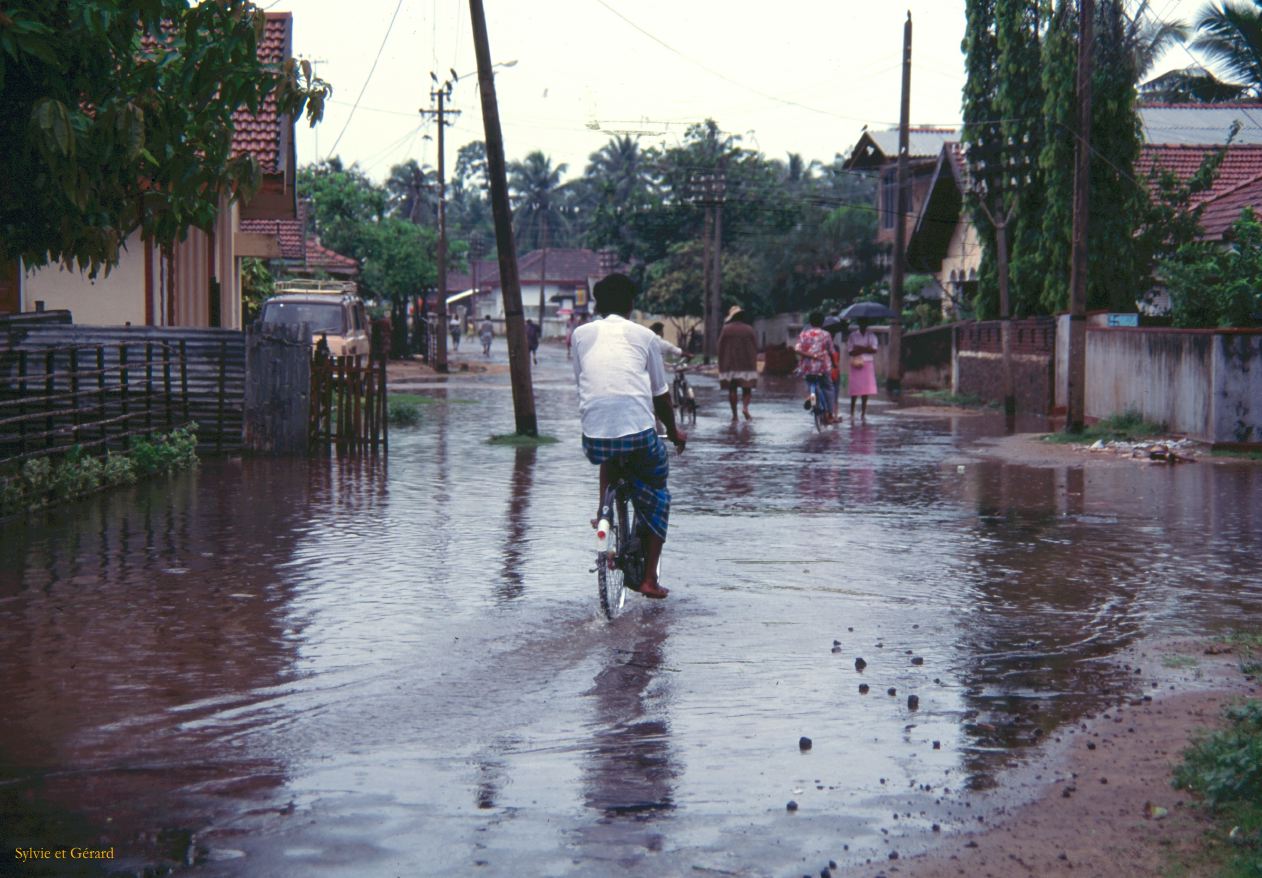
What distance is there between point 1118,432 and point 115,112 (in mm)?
17370

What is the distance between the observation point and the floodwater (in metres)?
5.30

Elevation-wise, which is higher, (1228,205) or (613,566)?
(1228,205)

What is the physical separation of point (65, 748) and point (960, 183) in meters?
37.6

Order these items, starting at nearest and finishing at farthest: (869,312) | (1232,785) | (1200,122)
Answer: (1232,785) → (869,312) → (1200,122)

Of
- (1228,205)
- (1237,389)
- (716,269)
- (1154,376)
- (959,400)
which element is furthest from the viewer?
(716,269)

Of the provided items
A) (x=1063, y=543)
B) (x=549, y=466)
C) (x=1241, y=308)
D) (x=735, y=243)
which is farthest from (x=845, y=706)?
(x=735, y=243)

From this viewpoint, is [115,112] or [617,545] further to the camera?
[617,545]

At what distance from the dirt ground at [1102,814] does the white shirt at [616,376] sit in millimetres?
3254

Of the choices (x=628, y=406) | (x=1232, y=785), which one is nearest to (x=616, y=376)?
(x=628, y=406)

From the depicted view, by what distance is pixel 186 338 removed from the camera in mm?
17828

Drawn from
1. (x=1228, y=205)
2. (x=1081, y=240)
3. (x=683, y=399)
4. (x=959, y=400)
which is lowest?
(x=959, y=400)

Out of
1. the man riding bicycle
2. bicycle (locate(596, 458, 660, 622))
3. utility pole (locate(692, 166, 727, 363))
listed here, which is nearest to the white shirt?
the man riding bicycle

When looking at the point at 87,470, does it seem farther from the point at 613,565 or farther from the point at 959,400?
the point at 959,400

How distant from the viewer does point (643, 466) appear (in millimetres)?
9180
